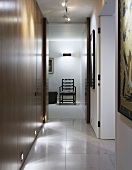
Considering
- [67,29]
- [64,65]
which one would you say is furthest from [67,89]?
[67,29]

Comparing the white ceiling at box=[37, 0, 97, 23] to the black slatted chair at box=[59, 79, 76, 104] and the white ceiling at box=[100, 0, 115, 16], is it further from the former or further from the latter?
the black slatted chair at box=[59, 79, 76, 104]

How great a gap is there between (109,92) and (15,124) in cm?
241

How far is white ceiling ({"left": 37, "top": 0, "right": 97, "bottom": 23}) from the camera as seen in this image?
498 cm

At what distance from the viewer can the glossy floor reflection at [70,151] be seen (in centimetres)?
340

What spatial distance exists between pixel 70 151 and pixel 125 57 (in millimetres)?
2231

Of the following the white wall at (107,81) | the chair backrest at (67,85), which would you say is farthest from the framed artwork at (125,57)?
the chair backrest at (67,85)

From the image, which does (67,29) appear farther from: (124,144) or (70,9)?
(124,144)

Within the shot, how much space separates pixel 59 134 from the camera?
524 centimetres

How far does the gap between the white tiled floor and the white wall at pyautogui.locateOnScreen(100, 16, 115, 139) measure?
0.95 feet

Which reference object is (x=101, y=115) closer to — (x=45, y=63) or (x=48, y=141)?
(x=48, y=141)

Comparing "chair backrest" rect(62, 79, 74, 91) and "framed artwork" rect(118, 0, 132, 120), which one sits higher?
"framed artwork" rect(118, 0, 132, 120)

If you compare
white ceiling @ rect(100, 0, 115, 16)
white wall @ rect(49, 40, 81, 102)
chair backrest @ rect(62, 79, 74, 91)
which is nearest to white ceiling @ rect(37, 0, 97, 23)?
white ceiling @ rect(100, 0, 115, 16)

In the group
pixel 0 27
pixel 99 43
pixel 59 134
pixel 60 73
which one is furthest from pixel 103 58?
pixel 60 73

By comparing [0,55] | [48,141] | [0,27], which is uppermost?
[0,27]
